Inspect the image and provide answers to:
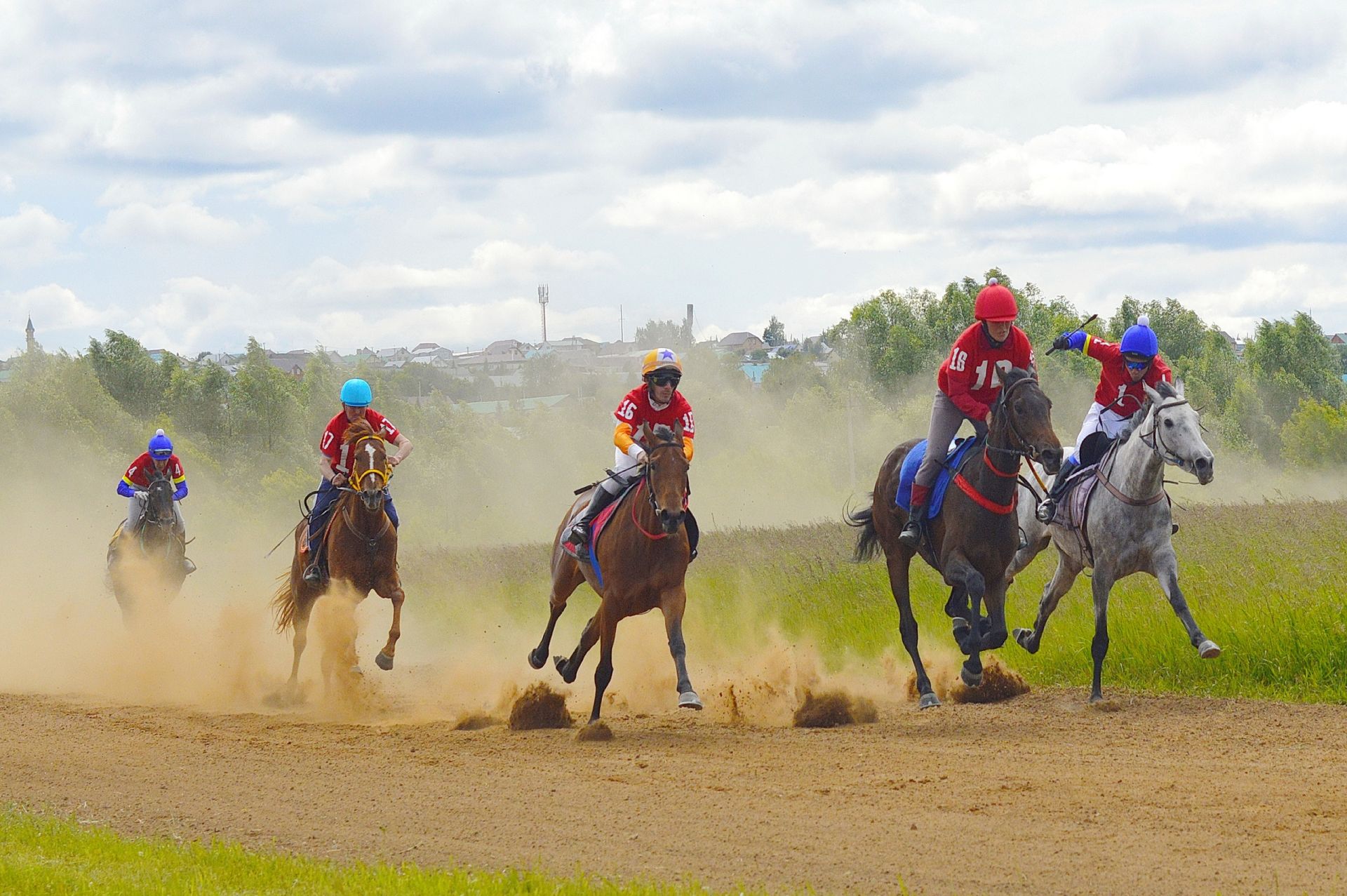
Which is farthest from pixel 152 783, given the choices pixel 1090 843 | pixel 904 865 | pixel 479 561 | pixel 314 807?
pixel 479 561

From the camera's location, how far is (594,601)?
2269cm

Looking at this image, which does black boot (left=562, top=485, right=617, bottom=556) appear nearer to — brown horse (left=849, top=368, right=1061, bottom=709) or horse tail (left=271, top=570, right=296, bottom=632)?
brown horse (left=849, top=368, right=1061, bottom=709)

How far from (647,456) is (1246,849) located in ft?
17.7

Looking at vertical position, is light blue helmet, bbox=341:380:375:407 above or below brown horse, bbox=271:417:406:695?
above

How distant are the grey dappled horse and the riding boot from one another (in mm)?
1523

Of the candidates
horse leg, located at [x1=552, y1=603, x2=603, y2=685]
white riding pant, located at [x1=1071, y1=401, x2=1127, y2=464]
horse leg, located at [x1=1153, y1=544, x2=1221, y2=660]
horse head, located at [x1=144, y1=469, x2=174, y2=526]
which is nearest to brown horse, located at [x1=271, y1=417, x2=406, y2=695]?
horse leg, located at [x1=552, y1=603, x2=603, y2=685]

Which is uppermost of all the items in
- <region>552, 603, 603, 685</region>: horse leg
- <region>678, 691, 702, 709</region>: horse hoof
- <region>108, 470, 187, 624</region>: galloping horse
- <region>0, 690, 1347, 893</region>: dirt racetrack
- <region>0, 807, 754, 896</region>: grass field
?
<region>108, 470, 187, 624</region>: galloping horse

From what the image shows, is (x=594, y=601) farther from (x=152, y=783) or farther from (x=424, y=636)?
(x=152, y=783)

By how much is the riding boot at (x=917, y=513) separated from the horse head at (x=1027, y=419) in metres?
Result: 1.01

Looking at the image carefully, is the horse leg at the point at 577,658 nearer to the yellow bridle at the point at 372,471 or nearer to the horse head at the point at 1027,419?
the yellow bridle at the point at 372,471

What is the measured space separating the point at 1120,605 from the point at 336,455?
8221mm

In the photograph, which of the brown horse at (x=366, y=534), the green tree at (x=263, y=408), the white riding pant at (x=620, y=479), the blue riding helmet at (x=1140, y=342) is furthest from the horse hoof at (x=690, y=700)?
the green tree at (x=263, y=408)

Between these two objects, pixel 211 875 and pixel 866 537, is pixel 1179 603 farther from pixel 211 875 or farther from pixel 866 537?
pixel 211 875

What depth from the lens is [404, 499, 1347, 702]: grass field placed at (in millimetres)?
12469
